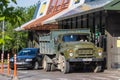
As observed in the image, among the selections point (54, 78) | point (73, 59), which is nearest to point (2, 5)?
point (54, 78)

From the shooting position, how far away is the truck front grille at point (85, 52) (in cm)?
2109

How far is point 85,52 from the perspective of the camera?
21.2 metres

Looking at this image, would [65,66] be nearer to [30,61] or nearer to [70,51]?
[70,51]

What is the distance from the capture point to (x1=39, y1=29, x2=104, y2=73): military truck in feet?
69.2

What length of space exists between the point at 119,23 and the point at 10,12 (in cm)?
1867

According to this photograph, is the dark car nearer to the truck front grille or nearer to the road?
the road

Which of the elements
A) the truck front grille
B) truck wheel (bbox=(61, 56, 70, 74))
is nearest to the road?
truck wheel (bbox=(61, 56, 70, 74))

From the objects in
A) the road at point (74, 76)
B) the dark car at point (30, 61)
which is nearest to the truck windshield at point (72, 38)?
the road at point (74, 76)

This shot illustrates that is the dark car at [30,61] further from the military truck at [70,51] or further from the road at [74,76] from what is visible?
the road at [74,76]

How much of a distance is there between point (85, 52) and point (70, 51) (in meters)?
0.82

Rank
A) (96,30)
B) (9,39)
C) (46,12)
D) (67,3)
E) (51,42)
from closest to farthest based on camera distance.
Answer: (9,39) < (51,42) < (96,30) < (67,3) < (46,12)

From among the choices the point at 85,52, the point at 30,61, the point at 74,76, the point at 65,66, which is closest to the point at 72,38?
the point at 85,52

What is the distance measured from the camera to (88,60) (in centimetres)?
2122

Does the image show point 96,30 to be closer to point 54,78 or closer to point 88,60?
point 88,60
